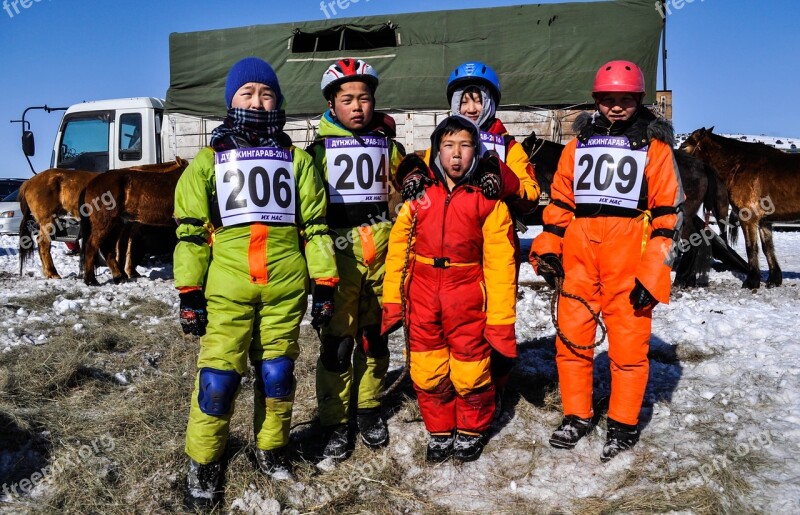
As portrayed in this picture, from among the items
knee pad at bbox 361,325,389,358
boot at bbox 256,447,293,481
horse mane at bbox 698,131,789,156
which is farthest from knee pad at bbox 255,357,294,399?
horse mane at bbox 698,131,789,156

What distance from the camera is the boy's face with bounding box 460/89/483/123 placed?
3350mm

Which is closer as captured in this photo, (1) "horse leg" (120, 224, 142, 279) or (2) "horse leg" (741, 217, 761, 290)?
(2) "horse leg" (741, 217, 761, 290)

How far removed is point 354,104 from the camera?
318 cm

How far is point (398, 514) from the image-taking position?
8.64 ft

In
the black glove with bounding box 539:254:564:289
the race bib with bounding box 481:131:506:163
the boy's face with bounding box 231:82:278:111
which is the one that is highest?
the boy's face with bounding box 231:82:278:111

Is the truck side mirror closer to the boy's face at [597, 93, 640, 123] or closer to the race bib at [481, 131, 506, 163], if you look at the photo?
the race bib at [481, 131, 506, 163]

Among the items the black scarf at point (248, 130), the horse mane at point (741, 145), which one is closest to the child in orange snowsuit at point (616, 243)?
the black scarf at point (248, 130)

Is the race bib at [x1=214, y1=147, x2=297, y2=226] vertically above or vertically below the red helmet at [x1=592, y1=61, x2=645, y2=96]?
below

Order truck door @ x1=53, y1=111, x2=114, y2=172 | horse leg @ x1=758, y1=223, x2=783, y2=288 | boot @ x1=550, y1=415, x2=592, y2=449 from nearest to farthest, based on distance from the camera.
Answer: boot @ x1=550, y1=415, x2=592, y2=449, horse leg @ x1=758, y1=223, x2=783, y2=288, truck door @ x1=53, y1=111, x2=114, y2=172

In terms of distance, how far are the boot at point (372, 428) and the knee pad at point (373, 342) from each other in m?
0.32

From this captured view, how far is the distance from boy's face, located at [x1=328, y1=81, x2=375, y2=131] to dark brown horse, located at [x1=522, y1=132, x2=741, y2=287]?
479cm

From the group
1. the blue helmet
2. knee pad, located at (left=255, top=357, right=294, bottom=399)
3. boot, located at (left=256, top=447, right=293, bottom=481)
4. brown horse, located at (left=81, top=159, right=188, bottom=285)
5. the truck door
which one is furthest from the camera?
the truck door

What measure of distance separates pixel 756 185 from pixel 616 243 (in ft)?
20.0

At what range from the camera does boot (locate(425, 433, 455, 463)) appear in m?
3.07
